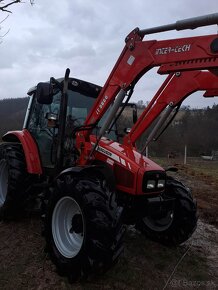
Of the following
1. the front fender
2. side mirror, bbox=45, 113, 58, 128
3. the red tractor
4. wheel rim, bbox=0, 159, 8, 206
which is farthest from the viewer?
wheel rim, bbox=0, 159, 8, 206

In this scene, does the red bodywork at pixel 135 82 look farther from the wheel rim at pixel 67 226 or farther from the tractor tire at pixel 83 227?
the wheel rim at pixel 67 226

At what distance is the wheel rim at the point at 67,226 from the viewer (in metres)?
4.68

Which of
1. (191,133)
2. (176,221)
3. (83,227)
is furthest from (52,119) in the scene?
(191,133)

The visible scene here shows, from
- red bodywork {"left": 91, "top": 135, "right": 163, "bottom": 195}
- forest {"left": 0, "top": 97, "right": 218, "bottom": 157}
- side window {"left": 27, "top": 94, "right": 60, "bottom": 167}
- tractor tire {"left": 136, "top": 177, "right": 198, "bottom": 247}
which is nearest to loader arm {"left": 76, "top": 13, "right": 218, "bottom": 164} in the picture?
red bodywork {"left": 91, "top": 135, "right": 163, "bottom": 195}

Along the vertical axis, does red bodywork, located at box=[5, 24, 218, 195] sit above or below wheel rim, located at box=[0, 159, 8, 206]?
above

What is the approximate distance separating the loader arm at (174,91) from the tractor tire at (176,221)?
0.96m

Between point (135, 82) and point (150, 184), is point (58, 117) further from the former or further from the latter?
point (150, 184)

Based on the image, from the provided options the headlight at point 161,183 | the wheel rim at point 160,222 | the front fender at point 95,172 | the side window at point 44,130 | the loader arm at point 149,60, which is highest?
the loader arm at point 149,60

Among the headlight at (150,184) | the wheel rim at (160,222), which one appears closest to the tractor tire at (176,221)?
the wheel rim at (160,222)

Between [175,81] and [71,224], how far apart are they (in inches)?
100.0

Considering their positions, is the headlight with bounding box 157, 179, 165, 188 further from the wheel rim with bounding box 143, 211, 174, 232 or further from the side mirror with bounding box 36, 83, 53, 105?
the side mirror with bounding box 36, 83, 53, 105

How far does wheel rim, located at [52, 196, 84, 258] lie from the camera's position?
4684 mm

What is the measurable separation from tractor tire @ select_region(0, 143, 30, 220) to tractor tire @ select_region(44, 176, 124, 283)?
1524 mm

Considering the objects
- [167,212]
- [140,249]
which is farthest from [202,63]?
[140,249]
